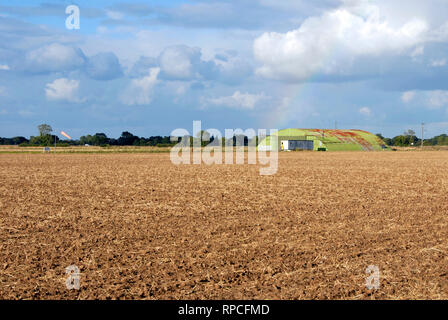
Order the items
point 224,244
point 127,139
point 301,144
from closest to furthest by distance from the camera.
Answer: point 224,244 < point 301,144 < point 127,139

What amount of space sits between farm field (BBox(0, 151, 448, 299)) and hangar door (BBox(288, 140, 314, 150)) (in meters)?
80.5

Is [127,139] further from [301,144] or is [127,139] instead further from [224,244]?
[224,244]

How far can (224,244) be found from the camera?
34.4ft

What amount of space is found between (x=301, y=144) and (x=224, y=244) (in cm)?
9293

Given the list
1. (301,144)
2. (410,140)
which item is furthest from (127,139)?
(410,140)

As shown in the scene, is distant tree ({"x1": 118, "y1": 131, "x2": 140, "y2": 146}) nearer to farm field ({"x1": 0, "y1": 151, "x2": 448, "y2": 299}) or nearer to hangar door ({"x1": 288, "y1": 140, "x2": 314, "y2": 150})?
hangar door ({"x1": 288, "y1": 140, "x2": 314, "y2": 150})

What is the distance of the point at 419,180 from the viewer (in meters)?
26.2

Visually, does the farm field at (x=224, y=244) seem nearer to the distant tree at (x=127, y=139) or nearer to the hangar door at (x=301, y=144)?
the hangar door at (x=301, y=144)

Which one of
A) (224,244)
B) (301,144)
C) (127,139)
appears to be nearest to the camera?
(224,244)

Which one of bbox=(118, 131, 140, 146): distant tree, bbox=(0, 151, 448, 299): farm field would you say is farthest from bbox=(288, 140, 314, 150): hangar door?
bbox=(0, 151, 448, 299): farm field

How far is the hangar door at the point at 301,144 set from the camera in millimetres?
100506

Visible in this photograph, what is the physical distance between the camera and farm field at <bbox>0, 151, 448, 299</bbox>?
24.7 ft

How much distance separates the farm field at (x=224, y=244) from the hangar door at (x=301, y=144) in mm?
80482
